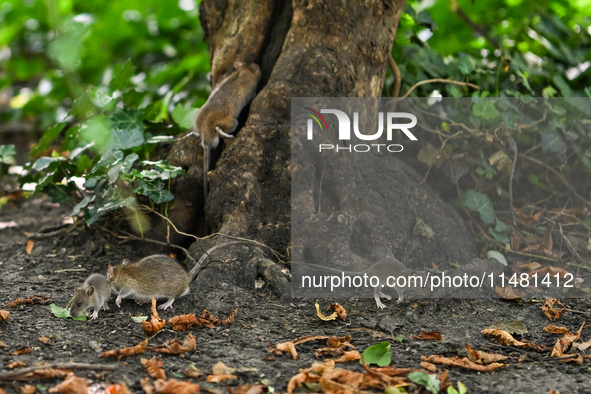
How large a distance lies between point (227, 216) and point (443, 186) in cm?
220

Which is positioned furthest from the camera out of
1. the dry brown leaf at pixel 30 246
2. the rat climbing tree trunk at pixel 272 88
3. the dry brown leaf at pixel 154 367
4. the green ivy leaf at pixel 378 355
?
the dry brown leaf at pixel 30 246

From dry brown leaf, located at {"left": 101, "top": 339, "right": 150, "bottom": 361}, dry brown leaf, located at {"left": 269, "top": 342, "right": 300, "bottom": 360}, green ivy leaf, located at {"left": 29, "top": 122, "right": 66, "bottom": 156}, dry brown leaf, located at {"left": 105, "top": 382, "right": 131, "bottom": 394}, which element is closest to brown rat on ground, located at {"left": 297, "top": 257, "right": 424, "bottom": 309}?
dry brown leaf, located at {"left": 269, "top": 342, "right": 300, "bottom": 360}

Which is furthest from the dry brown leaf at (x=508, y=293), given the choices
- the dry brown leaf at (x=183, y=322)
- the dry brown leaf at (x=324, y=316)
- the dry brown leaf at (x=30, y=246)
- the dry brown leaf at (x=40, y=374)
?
the dry brown leaf at (x=30, y=246)

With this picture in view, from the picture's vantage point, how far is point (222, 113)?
4547 mm

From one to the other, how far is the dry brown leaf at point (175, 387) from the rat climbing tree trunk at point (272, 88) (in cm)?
150

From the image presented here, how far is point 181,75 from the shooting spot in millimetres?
7898

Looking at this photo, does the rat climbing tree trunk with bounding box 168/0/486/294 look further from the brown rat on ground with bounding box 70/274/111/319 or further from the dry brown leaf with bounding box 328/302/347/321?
the brown rat on ground with bounding box 70/274/111/319

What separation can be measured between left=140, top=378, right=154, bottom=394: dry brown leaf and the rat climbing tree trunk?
145 cm

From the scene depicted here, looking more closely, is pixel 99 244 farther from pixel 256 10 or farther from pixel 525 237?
pixel 525 237

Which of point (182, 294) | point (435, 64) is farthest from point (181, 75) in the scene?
point (182, 294)

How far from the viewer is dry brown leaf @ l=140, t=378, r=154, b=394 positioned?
2.35 metres

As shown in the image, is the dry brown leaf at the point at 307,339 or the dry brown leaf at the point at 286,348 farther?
the dry brown leaf at the point at 307,339

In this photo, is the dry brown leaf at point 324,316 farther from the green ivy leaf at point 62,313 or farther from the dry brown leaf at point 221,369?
the green ivy leaf at point 62,313

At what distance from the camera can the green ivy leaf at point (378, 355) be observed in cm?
273
